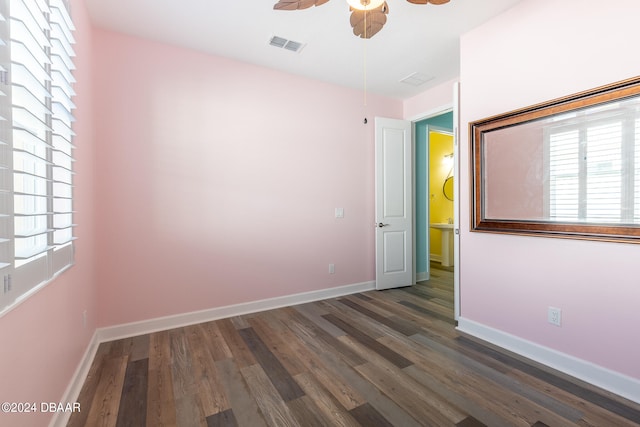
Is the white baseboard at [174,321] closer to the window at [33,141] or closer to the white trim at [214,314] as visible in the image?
the white trim at [214,314]

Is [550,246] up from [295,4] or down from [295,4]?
down

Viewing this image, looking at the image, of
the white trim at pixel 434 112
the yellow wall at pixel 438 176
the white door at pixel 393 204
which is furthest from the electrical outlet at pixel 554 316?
the yellow wall at pixel 438 176

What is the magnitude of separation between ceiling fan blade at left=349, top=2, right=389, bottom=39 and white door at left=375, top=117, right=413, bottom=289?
199cm

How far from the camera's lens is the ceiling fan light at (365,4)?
171 cm

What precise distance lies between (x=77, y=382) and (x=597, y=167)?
3.71 metres

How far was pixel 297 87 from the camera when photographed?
11.4ft

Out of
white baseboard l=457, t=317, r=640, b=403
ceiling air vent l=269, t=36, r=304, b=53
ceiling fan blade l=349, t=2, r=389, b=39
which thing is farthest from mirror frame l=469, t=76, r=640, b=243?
ceiling air vent l=269, t=36, r=304, b=53

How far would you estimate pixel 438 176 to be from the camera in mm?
6043

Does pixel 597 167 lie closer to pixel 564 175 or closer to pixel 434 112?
pixel 564 175

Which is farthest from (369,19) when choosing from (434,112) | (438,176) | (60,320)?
(438,176)

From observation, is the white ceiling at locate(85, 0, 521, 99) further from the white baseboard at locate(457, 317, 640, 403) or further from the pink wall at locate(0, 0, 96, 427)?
the white baseboard at locate(457, 317, 640, 403)

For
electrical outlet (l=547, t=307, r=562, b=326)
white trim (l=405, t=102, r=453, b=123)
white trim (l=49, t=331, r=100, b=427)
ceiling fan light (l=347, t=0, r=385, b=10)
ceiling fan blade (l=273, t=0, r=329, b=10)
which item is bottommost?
white trim (l=49, t=331, r=100, b=427)

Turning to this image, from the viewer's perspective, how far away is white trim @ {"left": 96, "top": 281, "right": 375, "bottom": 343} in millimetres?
2633

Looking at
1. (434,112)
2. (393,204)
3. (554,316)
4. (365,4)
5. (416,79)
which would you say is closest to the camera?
(365,4)
